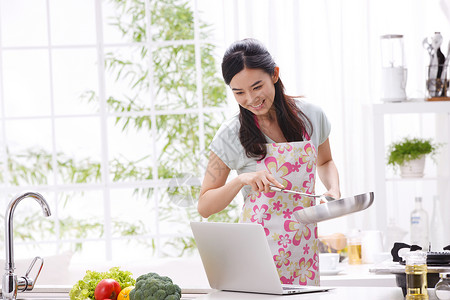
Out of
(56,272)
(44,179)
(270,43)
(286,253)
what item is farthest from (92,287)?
(44,179)

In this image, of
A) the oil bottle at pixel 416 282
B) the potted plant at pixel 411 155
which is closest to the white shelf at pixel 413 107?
the potted plant at pixel 411 155

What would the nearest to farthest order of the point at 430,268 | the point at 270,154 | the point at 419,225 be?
the point at 430,268 → the point at 270,154 → the point at 419,225

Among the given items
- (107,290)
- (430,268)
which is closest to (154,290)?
(107,290)

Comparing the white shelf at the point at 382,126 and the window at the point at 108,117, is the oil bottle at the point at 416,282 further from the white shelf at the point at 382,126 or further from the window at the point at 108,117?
the window at the point at 108,117

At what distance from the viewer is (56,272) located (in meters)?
3.44

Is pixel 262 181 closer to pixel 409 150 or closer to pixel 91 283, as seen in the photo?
pixel 91 283

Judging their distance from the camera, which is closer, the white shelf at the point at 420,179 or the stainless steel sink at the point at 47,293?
the stainless steel sink at the point at 47,293

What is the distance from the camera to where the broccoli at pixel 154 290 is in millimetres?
1744

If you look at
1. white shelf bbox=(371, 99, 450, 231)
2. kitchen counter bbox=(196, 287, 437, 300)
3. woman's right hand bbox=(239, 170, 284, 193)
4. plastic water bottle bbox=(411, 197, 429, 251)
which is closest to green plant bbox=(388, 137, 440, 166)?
white shelf bbox=(371, 99, 450, 231)

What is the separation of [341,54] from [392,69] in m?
0.42

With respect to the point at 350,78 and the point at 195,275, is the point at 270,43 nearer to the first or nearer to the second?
the point at 350,78

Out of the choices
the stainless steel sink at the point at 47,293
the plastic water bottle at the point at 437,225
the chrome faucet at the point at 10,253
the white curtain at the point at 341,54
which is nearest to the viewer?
the chrome faucet at the point at 10,253

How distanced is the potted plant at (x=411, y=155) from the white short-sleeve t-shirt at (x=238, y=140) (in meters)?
1.27

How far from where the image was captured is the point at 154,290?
1747 mm
